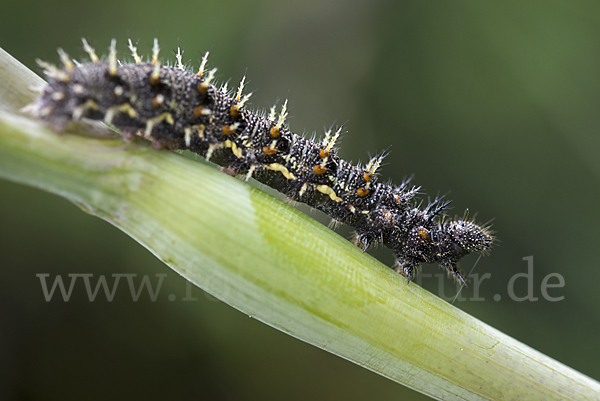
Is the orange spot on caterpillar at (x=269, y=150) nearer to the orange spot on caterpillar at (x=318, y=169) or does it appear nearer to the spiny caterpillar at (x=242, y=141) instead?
the spiny caterpillar at (x=242, y=141)

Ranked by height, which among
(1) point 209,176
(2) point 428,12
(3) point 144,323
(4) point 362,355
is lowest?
(3) point 144,323

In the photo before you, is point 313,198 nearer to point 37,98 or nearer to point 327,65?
point 37,98

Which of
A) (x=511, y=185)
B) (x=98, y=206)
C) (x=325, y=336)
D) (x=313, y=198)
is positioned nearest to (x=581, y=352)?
(x=511, y=185)

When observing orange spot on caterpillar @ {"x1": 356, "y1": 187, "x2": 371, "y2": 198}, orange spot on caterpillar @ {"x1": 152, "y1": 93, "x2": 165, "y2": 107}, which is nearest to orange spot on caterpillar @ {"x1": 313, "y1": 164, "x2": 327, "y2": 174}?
orange spot on caterpillar @ {"x1": 356, "y1": 187, "x2": 371, "y2": 198}

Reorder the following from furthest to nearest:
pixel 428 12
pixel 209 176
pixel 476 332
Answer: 1. pixel 428 12
2. pixel 476 332
3. pixel 209 176

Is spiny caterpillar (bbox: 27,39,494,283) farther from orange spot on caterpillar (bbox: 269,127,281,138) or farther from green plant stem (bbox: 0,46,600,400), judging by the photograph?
green plant stem (bbox: 0,46,600,400)

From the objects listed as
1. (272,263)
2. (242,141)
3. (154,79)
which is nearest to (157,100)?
(154,79)
